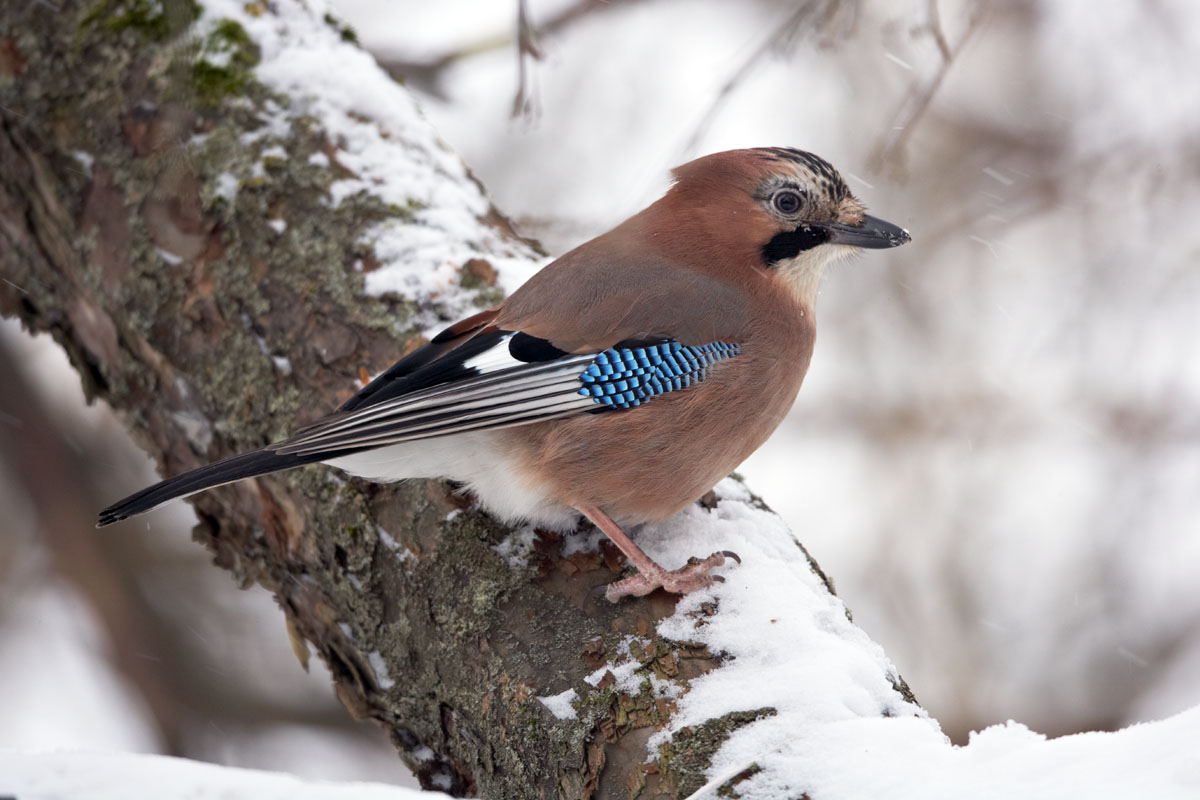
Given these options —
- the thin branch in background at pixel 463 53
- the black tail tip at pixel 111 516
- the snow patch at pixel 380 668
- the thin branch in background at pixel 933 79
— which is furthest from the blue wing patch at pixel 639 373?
the thin branch in background at pixel 463 53

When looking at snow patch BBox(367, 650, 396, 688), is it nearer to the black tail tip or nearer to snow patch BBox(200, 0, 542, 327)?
the black tail tip

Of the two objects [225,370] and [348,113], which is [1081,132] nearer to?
[348,113]

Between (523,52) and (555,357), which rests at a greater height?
(523,52)

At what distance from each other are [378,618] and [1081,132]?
4.75 m

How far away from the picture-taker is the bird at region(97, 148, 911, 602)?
261cm

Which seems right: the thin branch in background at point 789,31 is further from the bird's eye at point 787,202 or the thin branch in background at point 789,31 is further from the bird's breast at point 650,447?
the bird's breast at point 650,447

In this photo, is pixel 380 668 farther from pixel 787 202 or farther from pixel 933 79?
pixel 933 79

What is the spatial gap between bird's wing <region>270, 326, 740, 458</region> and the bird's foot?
0.51 metres

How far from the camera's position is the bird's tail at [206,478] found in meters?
2.47

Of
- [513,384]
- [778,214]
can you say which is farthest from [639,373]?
[778,214]

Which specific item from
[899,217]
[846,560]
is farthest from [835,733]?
[899,217]

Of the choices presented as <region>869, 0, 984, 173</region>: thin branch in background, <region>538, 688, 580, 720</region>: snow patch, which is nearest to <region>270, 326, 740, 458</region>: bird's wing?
<region>538, 688, 580, 720</region>: snow patch

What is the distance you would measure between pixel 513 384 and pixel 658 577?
65 cm

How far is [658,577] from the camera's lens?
2479mm
